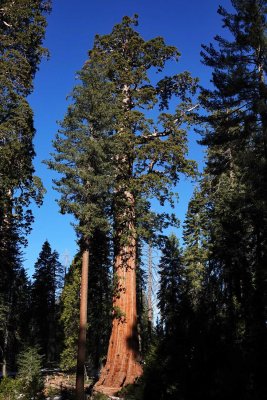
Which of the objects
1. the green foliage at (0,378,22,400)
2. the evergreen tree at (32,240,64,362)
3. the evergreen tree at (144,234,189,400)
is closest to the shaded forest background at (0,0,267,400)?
the evergreen tree at (144,234,189,400)

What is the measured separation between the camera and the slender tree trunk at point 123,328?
15453 mm

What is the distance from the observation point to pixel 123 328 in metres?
16.3

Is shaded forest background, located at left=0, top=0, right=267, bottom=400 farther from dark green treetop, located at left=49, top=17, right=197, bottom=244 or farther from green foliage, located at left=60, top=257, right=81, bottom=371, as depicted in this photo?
green foliage, located at left=60, top=257, right=81, bottom=371

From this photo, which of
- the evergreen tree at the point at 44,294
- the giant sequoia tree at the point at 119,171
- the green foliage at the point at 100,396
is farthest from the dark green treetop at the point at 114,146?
the evergreen tree at the point at 44,294

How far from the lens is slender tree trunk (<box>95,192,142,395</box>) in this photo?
608 inches

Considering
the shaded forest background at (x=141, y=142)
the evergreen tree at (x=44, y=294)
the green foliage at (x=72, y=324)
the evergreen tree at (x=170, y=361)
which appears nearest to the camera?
the evergreen tree at (x=170, y=361)

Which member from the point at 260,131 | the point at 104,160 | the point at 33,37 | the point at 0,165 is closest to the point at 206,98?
the point at 260,131

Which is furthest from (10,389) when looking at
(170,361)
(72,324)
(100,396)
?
(72,324)

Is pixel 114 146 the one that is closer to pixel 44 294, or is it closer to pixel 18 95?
pixel 18 95

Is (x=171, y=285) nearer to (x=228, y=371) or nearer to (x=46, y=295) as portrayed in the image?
(x=46, y=295)

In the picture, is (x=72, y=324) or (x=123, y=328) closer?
(x=123, y=328)

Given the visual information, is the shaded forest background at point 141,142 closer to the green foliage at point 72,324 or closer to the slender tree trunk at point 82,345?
the slender tree trunk at point 82,345

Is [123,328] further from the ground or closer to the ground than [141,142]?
closer to the ground

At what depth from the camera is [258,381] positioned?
7.98 meters
